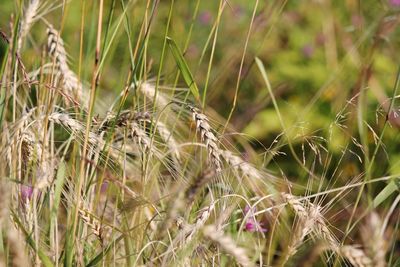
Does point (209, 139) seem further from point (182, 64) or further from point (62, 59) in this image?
point (62, 59)

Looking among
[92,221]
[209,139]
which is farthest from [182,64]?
[92,221]

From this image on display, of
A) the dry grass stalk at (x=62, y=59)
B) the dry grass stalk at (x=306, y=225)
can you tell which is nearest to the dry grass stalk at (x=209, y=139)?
the dry grass stalk at (x=306, y=225)

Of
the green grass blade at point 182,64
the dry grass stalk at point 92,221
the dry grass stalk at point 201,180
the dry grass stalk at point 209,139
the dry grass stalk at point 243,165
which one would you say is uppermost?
the green grass blade at point 182,64

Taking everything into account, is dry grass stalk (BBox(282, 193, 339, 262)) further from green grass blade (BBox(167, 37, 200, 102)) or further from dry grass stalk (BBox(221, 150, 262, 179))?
green grass blade (BBox(167, 37, 200, 102))

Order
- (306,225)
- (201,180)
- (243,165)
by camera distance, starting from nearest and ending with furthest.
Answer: (201,180) → (306,225) → (243,165)

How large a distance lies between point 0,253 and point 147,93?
19.0 inches

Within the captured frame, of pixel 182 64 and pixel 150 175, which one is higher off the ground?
pixel 182 64

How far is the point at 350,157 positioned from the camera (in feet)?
8.57

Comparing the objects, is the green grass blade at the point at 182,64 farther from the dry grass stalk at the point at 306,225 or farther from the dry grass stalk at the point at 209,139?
the dry grass stalk at the point at 306,225

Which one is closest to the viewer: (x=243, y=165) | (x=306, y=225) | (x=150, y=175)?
(x=306, y=225)

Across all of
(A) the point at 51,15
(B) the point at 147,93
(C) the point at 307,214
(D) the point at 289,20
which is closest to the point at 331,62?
(D) the point at 289,20

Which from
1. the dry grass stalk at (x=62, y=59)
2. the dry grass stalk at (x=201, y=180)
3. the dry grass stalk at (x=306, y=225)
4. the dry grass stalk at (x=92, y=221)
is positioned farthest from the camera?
the dry grass stalk at (x=62, y=59)

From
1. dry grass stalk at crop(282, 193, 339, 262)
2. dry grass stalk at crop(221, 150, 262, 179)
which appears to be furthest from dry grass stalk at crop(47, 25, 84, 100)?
dry grass stalk at crop(282, 193, 339, 262)

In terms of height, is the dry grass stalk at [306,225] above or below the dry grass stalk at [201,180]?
below
